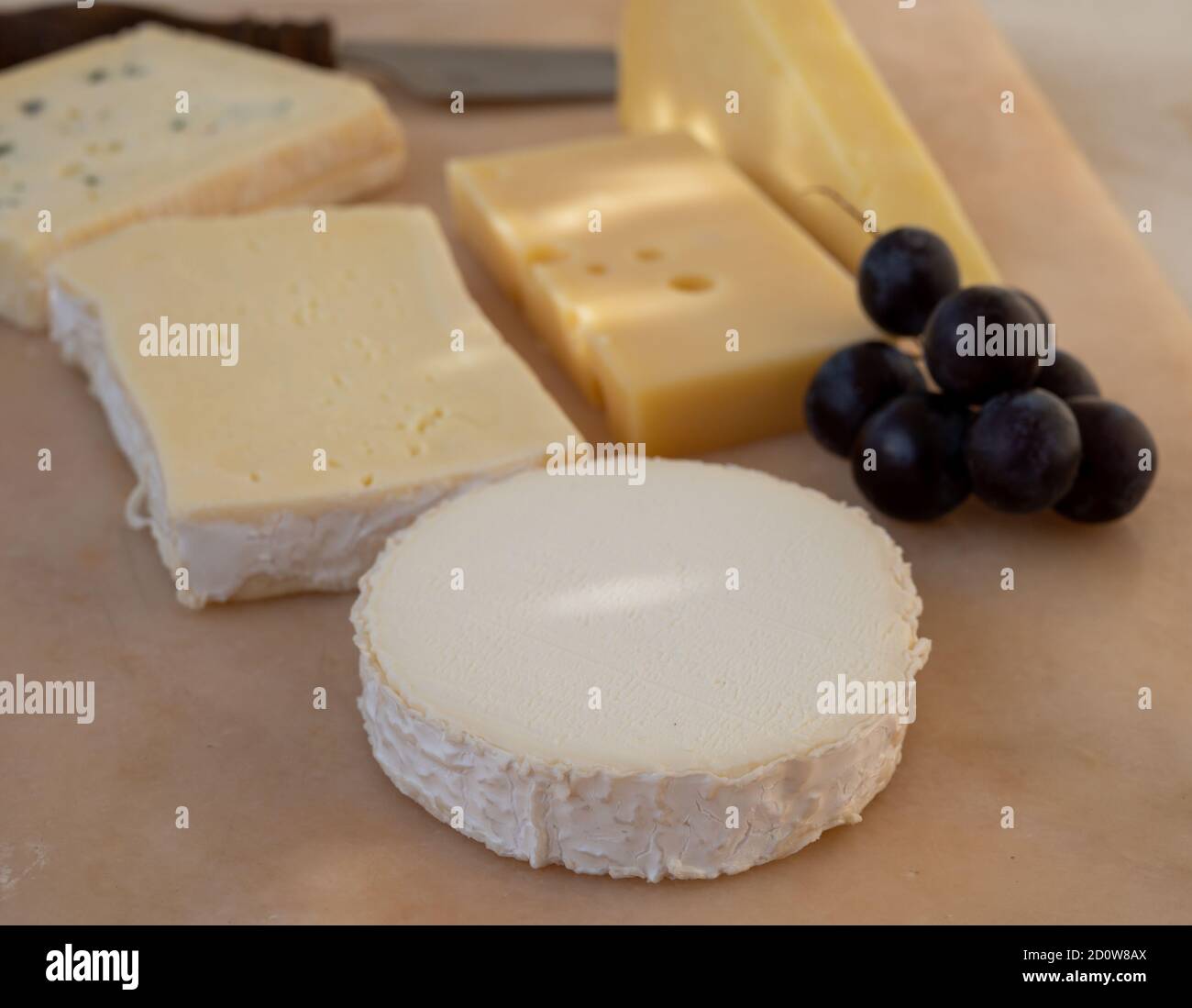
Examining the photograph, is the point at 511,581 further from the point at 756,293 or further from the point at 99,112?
the point at 99,112

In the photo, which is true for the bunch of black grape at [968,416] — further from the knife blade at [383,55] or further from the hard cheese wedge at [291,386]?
the knife blade at [383,55]

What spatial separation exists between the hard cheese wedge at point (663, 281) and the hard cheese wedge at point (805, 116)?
77mm

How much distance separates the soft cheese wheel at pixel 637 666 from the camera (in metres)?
1.49

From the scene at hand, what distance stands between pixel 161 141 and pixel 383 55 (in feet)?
2.13

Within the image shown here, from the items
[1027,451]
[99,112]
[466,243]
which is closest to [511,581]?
[1027,451]

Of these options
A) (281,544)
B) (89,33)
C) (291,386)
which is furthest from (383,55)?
(281,544)

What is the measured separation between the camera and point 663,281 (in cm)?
233

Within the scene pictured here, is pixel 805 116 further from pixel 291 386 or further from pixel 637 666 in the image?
pixel 637 666

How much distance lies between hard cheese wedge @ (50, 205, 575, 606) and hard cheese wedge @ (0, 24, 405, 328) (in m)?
0.16

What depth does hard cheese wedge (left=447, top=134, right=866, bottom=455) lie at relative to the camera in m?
2.15

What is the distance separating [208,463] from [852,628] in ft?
2.66

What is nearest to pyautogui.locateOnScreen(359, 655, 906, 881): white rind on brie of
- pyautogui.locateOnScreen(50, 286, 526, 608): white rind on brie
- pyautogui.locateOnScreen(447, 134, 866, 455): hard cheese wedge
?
pyautogui.locateOnScreen(50, 286, 526, 608): white rind on brie

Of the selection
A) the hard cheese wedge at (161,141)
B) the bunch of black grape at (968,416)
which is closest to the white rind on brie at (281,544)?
the bunch of black grape at (968,416)

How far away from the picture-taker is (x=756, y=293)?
2.29 m
